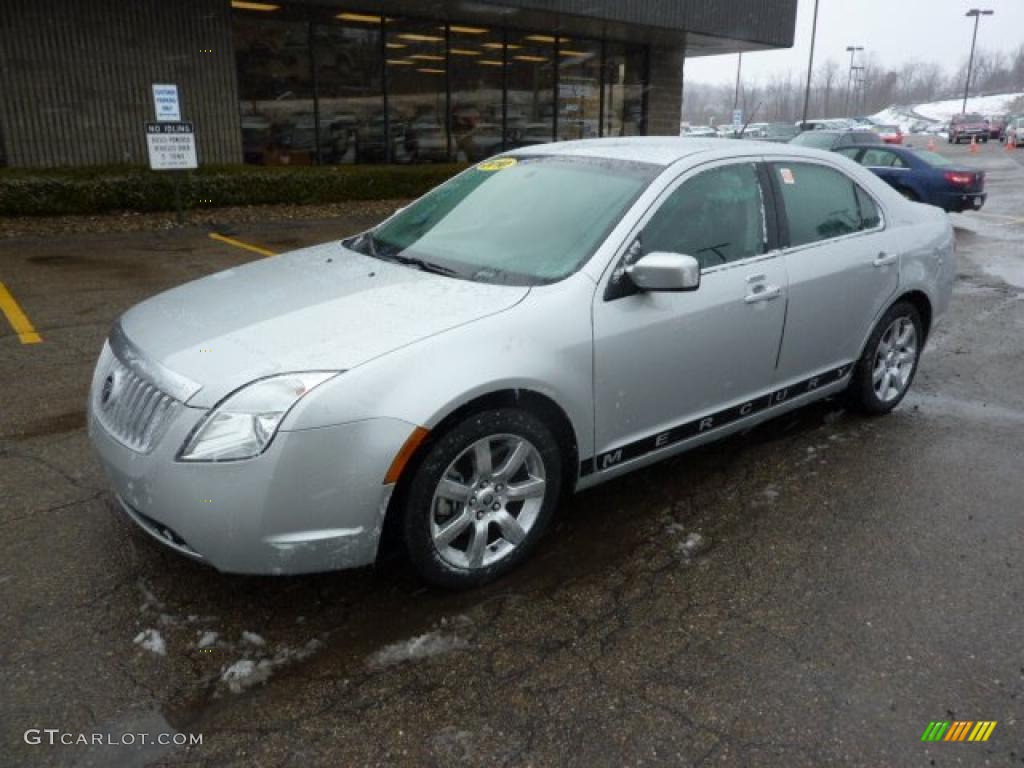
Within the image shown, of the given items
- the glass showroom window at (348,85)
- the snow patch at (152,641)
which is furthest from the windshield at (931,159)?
the snow patch at (152,641)

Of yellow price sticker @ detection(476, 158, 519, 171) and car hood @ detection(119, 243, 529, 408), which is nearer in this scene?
car hood @ detection(119, 243, 529, 408)

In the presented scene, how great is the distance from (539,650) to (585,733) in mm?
415

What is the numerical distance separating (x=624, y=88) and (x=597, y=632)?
63.6 feet

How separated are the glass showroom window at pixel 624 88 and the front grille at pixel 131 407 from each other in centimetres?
1831

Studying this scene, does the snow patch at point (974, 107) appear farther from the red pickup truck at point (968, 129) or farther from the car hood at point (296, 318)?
the car hood at point (296, 318)

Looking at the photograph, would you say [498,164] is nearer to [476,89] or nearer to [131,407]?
[131,407]

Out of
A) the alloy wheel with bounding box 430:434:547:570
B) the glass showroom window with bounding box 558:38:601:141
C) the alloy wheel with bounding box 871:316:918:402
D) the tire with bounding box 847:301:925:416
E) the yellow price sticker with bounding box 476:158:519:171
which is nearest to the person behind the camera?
the alloy wheel with bounding box 430:434:547:570

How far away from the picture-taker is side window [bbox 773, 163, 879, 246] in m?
4.13

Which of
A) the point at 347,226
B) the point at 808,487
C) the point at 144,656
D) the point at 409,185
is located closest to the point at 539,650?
the point at 144,656

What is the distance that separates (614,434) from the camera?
3.38m

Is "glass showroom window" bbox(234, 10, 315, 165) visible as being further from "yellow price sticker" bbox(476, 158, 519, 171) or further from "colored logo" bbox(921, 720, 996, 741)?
"colored logo" bbox(921, 720, 996, 741)

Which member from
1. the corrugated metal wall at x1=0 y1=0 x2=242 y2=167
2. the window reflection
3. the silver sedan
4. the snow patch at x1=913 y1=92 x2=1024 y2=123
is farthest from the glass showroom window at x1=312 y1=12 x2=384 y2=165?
the snow patch at x1=913 y1=92 x2=1024 y2=123

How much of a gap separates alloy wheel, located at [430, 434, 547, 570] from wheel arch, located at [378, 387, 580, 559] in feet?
0.39

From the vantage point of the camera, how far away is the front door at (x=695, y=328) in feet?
10.9
